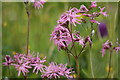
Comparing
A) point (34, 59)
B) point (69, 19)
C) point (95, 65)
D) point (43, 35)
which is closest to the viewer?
point (69, 19)

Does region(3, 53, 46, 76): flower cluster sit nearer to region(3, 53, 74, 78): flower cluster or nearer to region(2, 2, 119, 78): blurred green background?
region(3, 53, 74, 78): flower cluster

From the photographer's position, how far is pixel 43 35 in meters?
2.22

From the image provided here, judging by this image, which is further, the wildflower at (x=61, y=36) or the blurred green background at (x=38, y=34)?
the blurred green background at (x=38, y=34)

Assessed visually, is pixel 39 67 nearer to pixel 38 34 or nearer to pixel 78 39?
pixel 78 39

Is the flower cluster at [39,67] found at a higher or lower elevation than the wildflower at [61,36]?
lower

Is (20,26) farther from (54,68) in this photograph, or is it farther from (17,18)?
(54,68)

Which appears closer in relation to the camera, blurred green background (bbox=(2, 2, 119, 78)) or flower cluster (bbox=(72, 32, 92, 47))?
flower cluster (bbox=(72, 32, 92, 47))

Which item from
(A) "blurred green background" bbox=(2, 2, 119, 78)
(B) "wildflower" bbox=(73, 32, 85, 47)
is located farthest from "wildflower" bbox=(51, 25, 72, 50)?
(A) "blurred green background" bbox=(2, 2, 119, 78)

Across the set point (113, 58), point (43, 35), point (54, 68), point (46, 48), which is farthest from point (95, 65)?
point (54, 68)

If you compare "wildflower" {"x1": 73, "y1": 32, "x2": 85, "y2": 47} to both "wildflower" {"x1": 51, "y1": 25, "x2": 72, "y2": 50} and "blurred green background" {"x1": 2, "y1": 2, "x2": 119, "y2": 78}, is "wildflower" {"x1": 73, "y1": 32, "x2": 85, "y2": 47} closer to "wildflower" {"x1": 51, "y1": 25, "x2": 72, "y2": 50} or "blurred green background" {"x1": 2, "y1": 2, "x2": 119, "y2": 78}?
"wildflower" {"x1": 51, "y1": 25, "x2": 72, "y2": 50}

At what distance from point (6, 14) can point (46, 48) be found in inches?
21.0

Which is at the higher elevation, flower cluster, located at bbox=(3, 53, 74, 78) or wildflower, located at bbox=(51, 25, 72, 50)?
wildflower, located at bbox=(51, 25, 72, 50)

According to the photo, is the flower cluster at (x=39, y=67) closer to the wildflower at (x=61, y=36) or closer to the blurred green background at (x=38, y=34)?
the wildflower at (x=61, y=36)

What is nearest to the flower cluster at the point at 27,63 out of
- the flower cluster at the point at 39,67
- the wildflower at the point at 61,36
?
the flower cluster at the point at 39,67
